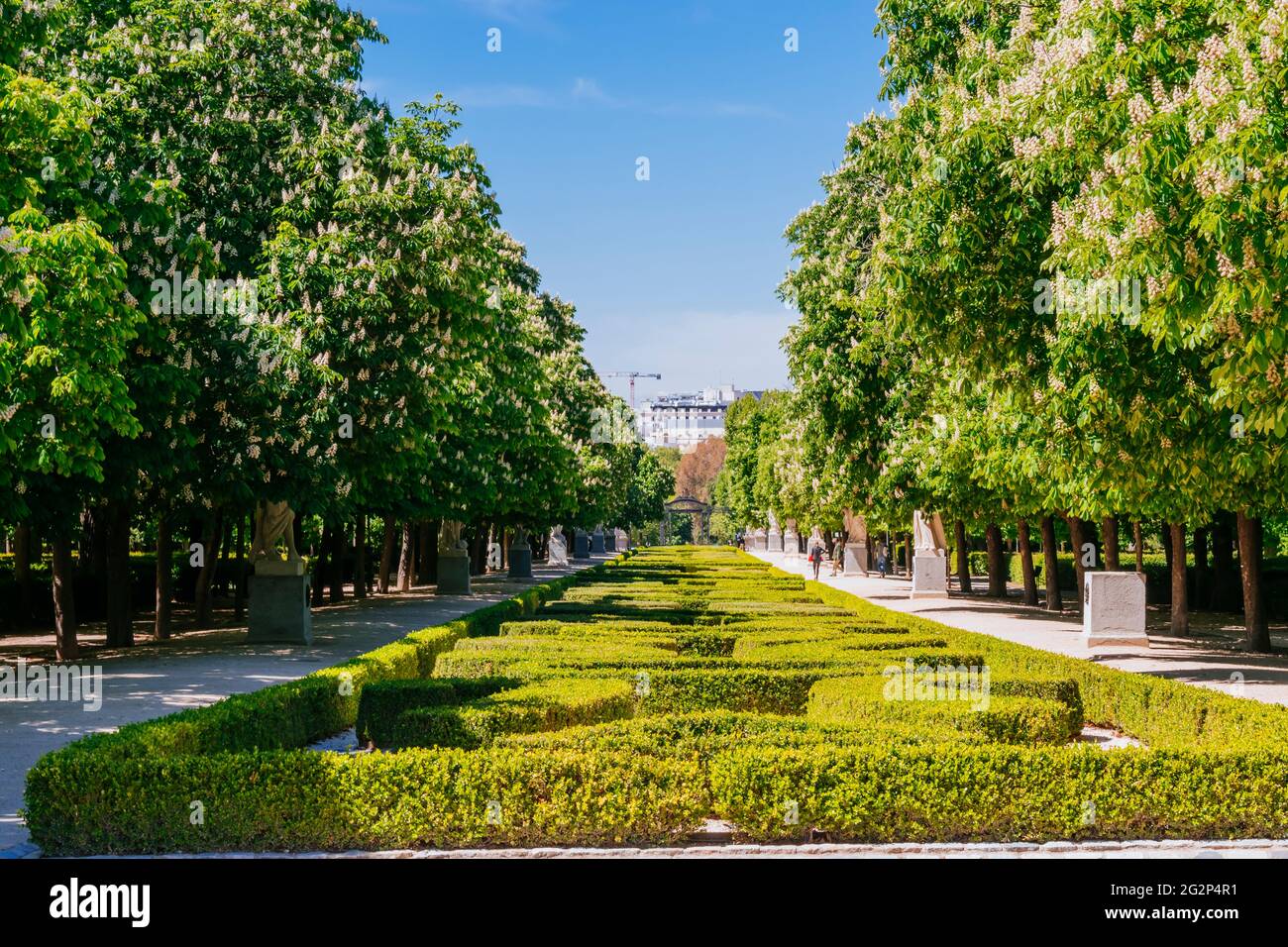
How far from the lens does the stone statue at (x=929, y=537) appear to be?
36.7 metres

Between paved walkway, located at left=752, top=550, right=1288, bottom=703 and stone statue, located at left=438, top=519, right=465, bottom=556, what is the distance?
43.0ft

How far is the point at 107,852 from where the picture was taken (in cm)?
834

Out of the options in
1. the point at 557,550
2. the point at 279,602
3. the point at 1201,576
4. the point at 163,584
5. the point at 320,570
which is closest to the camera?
the point at 279,602

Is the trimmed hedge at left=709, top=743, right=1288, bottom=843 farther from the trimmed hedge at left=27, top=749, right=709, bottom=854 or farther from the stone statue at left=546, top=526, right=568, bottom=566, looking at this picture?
the stone statue at left=546, top=526, right=568, bottom=566

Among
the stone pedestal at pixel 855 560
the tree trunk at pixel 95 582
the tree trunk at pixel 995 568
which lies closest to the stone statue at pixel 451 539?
the tree trunk at pixel 95 582

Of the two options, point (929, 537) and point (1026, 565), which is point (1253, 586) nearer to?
point (1026, 565)

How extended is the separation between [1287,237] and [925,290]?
4.90m

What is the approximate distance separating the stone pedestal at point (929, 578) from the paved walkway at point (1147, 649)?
0.43 m

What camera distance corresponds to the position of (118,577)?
850 inches

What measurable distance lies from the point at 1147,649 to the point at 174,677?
16.6 metres

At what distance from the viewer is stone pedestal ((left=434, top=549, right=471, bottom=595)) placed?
3696 centimetres

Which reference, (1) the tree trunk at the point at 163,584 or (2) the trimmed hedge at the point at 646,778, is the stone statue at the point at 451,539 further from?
(2) the trimmed hedge at the point at 646,778

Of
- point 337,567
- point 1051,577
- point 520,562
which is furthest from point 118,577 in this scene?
point 520,562

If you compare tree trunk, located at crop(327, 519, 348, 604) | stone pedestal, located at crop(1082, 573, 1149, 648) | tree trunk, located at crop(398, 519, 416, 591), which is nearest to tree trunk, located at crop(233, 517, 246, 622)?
tree trunk, located at crop(327, 519, 348, 604)
